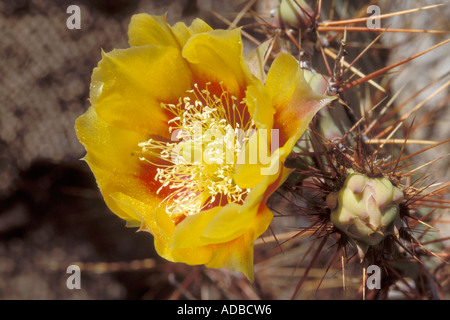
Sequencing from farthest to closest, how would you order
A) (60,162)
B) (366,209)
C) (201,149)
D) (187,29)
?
(60,162) → (201,149) → (187,29) → (366,209)

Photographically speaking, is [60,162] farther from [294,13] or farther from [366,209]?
[366,209]

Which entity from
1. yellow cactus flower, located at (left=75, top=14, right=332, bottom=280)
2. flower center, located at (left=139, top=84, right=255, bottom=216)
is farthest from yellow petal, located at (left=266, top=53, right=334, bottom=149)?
flower center, located at (left=139, top=84, right=255, bottom=216)

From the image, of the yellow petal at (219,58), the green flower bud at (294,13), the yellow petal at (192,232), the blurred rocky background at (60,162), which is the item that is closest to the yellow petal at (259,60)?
the yellow petal at (219,58)

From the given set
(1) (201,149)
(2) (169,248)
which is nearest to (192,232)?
(2) (169,248)

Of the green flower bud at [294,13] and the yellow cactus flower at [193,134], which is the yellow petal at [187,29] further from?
the green flower bud at [294,13]

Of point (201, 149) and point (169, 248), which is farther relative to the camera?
point (201, 149)
